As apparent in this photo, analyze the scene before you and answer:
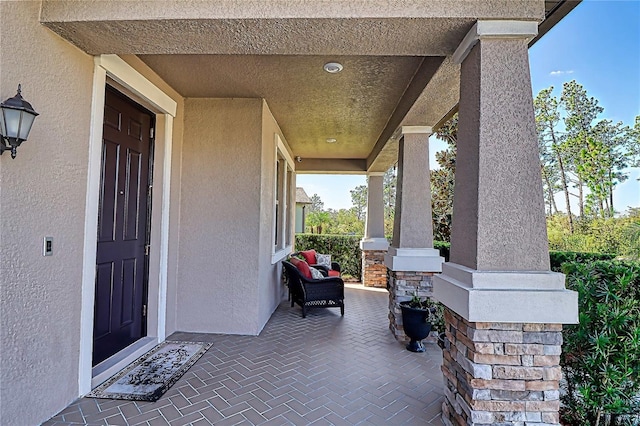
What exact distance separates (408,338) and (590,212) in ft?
43.3

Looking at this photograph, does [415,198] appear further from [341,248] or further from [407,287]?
[341,248]

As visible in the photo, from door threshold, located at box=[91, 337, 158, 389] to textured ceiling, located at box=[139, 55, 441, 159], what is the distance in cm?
309

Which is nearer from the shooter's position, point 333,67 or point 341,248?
point 333,67

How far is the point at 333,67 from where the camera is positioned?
3.60m

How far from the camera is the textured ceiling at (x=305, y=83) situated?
3459mm

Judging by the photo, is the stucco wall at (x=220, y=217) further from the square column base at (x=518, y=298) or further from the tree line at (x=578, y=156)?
the tree line at (x=578, y=156)

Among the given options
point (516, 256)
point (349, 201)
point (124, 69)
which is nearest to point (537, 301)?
point (516, 256)

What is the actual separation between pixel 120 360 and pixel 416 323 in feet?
10.7

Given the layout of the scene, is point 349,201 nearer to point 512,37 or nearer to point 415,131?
point 415,131

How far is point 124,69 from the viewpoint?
3.10 m

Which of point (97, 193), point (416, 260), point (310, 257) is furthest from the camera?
point (310, 257)

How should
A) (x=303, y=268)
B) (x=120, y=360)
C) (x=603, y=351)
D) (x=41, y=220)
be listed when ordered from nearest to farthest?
(x=603, y=351), (x=41, y=220), (x=120, y=360), (x=303, y=268)

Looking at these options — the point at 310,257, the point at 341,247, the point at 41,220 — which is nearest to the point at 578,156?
the point at 341,247

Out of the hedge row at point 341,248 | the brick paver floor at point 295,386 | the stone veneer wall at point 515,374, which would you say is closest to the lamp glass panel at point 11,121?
the brick paver floor at point 295,386
